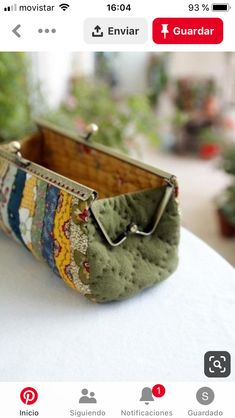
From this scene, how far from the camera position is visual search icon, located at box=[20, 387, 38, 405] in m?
0.49

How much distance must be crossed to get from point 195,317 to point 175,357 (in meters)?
0.07

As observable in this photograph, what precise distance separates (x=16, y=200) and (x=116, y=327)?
0.21 m

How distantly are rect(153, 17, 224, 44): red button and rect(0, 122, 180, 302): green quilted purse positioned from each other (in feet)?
0.55

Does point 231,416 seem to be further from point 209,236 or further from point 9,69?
point 209,236

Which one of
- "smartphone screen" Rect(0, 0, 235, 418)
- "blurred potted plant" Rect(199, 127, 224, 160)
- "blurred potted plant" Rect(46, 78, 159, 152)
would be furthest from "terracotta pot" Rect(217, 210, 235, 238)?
"smartphone screen" Rect(0, 0, 235, 418)

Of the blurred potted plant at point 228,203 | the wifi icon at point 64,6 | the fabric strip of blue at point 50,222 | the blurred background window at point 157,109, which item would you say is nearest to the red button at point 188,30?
the wifi icon at point 64,6

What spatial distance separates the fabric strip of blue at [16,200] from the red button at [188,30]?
0.83 ft

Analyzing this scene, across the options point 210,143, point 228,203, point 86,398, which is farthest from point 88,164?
point 210,143

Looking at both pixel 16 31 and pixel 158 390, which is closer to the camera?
pixel 158 390

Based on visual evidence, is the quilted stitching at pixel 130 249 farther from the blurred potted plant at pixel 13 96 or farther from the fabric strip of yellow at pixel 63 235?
the blurred potted plant at pixel 13 96

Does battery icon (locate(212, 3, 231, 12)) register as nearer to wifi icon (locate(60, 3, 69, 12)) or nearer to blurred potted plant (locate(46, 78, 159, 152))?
wifi icon (locate(60, 3, 69, 12))

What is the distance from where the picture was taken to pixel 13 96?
1.17 m

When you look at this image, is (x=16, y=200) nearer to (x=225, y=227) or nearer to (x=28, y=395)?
(x=28, y=395)

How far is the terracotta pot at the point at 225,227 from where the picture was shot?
1.58 metres
